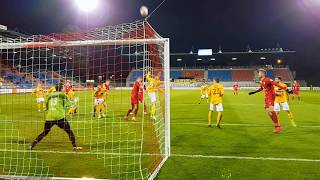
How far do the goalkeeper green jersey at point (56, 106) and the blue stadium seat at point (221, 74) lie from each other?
7866 cm

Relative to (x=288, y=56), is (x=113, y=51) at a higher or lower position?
lower

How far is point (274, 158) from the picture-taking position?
8992 mm

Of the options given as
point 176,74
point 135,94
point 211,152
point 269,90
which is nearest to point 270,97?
point 269,90

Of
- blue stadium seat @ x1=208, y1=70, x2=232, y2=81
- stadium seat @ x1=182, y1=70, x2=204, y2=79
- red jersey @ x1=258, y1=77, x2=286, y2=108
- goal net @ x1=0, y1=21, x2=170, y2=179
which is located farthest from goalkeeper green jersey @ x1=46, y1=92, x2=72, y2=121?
stadium seat @ x1=182, y1=70, x2=204, y2=79

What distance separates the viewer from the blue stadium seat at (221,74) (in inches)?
3425

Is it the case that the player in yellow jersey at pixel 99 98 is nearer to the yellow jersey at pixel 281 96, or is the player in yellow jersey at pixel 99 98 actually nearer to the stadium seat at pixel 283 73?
the yellow jersey at pixel 281 96

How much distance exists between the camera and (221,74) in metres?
88.4

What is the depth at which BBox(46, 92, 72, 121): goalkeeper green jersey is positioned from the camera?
380 inches

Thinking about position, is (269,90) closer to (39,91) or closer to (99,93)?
(99,93)

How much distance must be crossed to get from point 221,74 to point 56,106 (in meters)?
80.9

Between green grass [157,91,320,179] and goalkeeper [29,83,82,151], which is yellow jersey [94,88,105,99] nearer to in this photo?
green grass [157,91,320,179]

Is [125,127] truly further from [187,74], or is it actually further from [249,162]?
[187,74]

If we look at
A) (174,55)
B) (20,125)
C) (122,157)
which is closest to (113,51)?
(122,157)

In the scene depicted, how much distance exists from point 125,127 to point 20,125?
4.98 m
